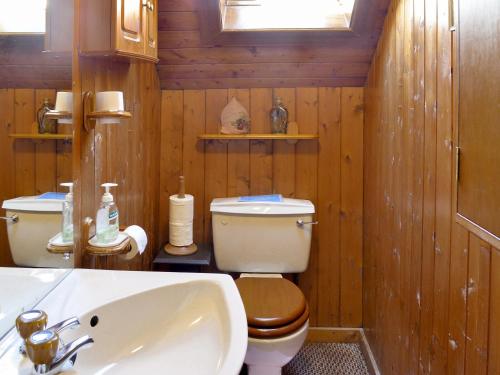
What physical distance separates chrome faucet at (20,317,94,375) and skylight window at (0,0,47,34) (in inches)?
24.2

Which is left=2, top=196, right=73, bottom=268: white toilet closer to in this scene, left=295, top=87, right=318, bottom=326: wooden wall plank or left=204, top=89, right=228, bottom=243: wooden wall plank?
left=204, top=89, right=228, bottom=243: wooden wall plank

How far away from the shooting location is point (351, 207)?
227 centimetres

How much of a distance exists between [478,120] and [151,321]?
37.8 inches

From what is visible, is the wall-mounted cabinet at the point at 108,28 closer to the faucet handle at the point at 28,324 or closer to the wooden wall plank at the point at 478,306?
the faucet handle at the point at 28,324

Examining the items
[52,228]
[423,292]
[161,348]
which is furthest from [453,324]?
[52,228]

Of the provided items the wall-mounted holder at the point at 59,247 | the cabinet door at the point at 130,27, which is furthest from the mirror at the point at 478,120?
the wall-mounted holder at the point at 59,247

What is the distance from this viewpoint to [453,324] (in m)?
1.07

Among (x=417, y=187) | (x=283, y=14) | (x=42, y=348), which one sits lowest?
(x=42, y=348)

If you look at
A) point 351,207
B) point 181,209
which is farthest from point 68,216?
point 351,207

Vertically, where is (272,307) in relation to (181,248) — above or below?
below

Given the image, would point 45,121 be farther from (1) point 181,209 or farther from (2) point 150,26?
(1) point 181,209

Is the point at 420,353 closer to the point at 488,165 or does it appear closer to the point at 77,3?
the point at 488,165

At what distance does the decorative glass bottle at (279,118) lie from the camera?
2178 millimetres

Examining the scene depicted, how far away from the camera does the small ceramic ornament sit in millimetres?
2180
